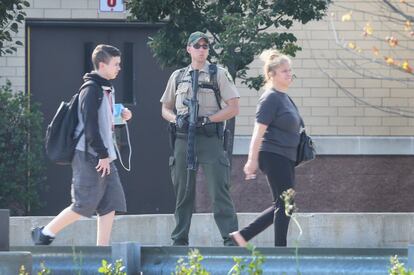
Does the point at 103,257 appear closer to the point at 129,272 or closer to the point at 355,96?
the point at 129,272

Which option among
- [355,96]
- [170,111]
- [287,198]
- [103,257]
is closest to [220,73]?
[170,111]

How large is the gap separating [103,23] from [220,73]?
6.20 meters

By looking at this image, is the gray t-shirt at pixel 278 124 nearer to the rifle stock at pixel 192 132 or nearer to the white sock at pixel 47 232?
the rifle stock at pixel 192 132

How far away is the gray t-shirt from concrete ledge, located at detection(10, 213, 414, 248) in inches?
111

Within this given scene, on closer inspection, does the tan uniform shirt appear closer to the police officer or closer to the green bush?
the police officer

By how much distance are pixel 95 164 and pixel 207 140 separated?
1.20m

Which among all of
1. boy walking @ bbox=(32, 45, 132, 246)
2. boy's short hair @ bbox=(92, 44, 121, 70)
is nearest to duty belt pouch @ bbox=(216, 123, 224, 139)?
boy walking @ bbox=(32, 45, 132, 246)

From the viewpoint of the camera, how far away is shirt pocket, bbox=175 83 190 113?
35.7 ft

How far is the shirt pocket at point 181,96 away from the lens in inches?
428

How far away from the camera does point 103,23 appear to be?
16828mm

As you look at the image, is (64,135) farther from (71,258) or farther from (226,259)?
(226,259)

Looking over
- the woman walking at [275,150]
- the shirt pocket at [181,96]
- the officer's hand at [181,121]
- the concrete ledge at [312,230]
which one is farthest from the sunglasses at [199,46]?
the concrete ledge at [312,230]

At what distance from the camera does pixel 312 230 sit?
13.1m

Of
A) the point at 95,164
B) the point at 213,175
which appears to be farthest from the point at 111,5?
the point at 95,164
